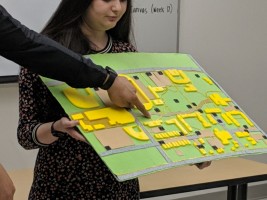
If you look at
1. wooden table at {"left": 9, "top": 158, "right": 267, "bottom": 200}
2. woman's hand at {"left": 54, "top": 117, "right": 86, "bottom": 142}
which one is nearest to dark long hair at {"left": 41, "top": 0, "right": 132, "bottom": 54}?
woman's hand at {"left": 54, "top": 117, "right": 86, "bottom": 142}

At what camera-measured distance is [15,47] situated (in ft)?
3.06

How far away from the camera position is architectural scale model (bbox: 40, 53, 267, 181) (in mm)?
1020

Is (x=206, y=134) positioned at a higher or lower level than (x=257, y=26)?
higher

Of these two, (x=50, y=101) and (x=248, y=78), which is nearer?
(x=50, y=101)

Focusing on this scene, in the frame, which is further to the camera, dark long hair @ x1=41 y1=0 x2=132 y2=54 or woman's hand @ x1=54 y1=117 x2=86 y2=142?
dark long hair @ x1=41 y1=0 x2=132 y2=54

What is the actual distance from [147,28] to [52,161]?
152 cm

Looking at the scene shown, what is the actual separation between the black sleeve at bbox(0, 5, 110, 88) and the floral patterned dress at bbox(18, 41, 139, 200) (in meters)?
0.15

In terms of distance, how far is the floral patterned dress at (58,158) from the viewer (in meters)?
1.14

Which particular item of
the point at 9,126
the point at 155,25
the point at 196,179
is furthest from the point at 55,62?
the point at 155,25

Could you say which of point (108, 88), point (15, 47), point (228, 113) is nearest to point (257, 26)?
point (228, 113)

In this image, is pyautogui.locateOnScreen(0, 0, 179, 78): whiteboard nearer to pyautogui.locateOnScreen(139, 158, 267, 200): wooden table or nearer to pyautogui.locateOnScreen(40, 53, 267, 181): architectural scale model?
pyautogui.locateOnScreen(139, 158, 267, 200): wooden table

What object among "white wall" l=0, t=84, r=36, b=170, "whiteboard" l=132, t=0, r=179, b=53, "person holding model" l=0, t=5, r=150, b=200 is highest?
"person holding model" l=0, t=5, r=150, b=200

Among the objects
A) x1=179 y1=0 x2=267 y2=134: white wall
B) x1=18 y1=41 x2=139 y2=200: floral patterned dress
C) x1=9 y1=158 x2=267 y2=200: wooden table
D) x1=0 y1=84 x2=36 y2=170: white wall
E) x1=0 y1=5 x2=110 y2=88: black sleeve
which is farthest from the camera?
x1=179 y1=0 x2=267 y2=134: white wall

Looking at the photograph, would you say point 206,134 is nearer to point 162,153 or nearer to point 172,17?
point 162,153
